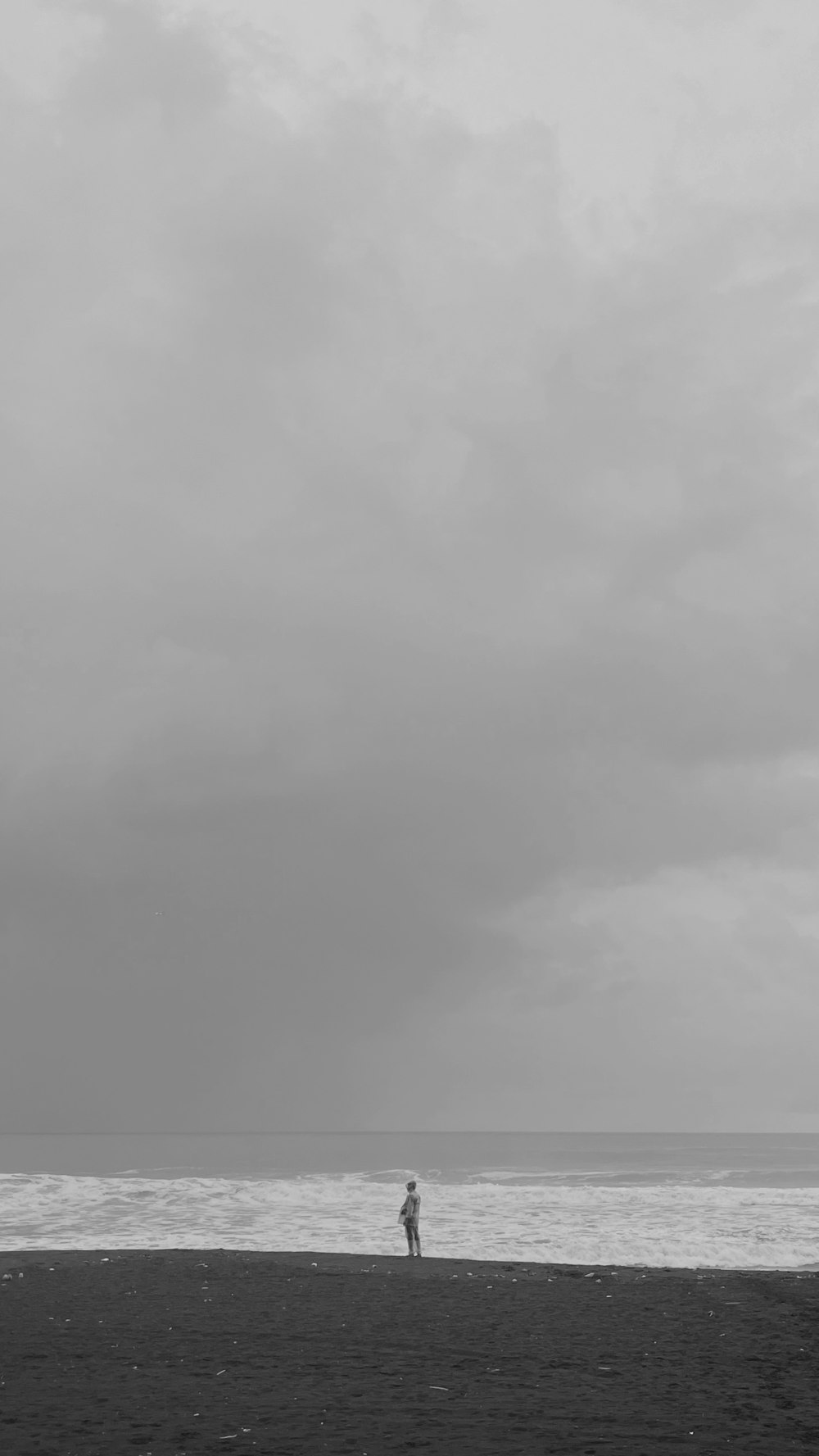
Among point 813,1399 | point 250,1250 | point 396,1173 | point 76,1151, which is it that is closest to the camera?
point 813,1399

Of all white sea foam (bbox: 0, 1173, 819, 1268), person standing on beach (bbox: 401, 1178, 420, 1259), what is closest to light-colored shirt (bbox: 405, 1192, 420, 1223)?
person standing on beach (bbox: 401, 1178, 420, 1259)

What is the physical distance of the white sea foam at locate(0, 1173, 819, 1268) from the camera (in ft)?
104

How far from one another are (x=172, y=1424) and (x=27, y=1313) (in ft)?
28.5

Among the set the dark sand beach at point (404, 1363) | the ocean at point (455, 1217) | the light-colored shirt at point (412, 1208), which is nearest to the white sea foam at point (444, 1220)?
the ocean at point (455, 1217)

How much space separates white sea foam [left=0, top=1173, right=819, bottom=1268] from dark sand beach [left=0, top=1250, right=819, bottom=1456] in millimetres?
9006

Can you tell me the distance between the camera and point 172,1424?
10.3m

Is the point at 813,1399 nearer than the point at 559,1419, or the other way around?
the point at 559,1419

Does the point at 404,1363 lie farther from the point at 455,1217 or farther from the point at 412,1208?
the point at 455,1217

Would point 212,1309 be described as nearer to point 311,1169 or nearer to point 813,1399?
point 813,1399

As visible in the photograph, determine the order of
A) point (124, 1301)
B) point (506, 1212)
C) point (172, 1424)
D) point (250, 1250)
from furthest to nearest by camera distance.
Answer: point (506, 1212) < point (250, 1250) < point (124, 1301) < point (172, 1424)

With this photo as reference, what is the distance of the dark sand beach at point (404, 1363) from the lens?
10.0m

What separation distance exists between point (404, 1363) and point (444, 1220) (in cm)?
2739

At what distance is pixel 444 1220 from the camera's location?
39312mm

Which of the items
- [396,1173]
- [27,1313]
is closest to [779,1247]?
[27,1313]
